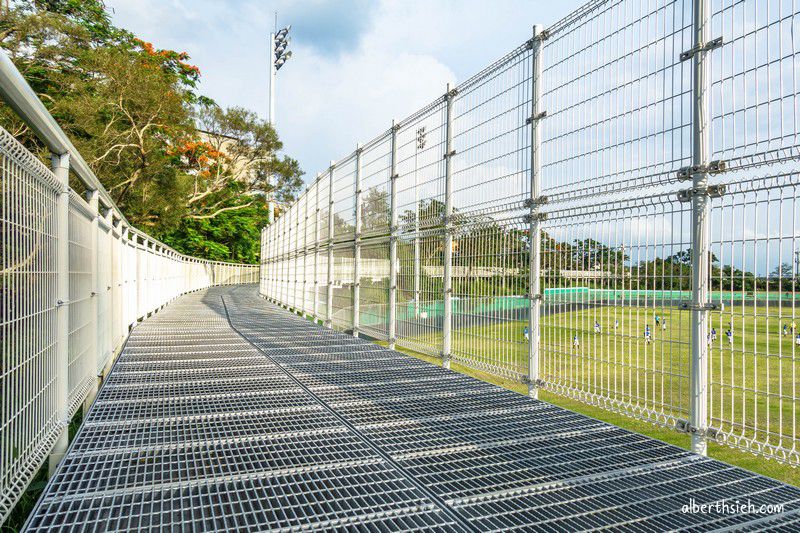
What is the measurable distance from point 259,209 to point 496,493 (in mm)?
45719

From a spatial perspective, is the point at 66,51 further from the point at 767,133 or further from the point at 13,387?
the point at 767,133

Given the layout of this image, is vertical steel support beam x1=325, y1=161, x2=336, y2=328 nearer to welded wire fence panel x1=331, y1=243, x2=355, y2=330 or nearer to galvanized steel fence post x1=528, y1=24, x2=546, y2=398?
welded wire fence panel x1=331, y1=243, x2=355, y2=330

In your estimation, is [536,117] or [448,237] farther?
[448,237]

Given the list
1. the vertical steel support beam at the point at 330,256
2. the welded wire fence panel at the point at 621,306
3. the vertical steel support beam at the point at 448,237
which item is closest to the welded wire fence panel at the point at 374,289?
the vertical steel support beam at the point at 448,237

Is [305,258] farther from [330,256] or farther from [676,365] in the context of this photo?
[676,365]

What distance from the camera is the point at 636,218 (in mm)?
3525

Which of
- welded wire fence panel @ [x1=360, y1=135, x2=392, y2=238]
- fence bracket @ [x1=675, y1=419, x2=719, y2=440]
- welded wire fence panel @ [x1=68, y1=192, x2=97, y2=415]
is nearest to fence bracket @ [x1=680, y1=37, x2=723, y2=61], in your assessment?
fence bracket @ [x1=675, y1=419, x2=719, y2=440]

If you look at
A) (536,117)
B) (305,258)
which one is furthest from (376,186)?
(305,258)

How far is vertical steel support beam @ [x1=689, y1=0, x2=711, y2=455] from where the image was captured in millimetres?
3053

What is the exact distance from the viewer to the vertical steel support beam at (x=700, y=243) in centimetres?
305

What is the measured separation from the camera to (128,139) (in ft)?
60.9

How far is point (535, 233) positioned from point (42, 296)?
344cm

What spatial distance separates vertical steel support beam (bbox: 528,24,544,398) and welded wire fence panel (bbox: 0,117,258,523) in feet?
11.0

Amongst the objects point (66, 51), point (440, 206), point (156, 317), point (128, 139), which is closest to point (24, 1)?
point (66, 51)
